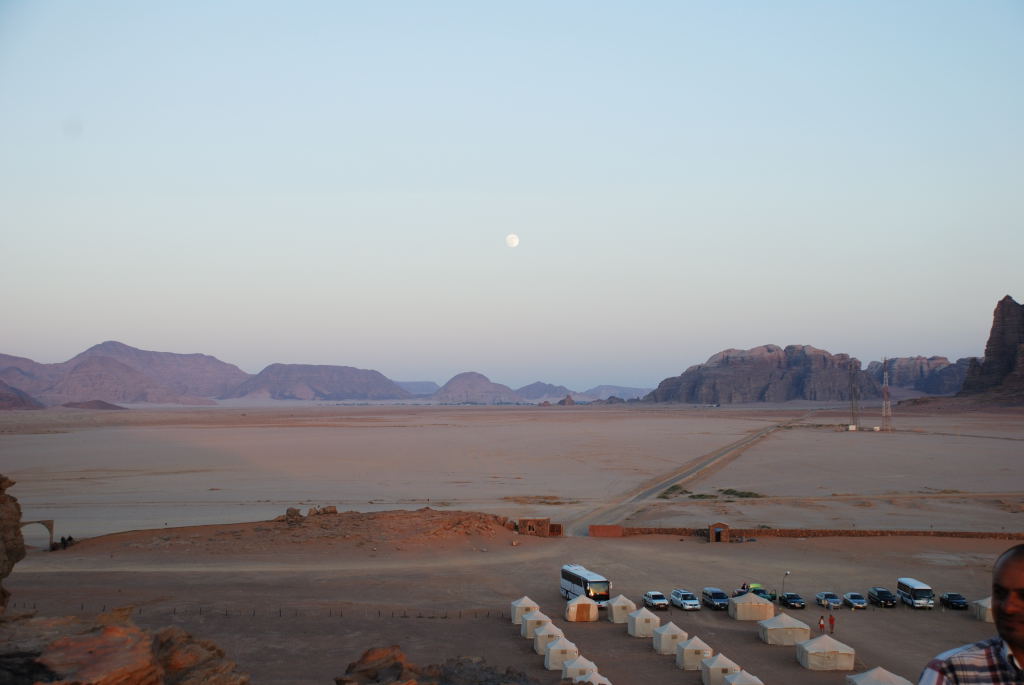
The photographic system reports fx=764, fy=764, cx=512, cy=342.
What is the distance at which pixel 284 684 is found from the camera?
Result: 13.9 m

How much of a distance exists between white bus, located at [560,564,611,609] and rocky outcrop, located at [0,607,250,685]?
1135 centimetres

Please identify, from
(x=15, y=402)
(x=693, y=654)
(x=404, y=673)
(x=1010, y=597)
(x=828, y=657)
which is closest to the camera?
(x=1010, y=597)

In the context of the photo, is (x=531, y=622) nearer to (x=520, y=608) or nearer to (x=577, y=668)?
(x=520, y=608)

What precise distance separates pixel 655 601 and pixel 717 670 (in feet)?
17.1

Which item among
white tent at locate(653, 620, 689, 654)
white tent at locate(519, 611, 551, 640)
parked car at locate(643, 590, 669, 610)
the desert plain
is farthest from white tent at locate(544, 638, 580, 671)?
parked car at locate(643, 590, 669, 610)

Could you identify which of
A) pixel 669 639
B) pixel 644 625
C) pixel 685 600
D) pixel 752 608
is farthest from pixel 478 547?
pixel 669 639

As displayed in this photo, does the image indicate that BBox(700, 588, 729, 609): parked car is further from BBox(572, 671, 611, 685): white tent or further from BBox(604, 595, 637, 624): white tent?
BBox(572, 671, 611, 685): white tent

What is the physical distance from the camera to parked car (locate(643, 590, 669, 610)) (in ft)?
63.4

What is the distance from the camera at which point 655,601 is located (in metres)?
19.3

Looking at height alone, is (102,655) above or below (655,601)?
above

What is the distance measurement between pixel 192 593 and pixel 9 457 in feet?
162

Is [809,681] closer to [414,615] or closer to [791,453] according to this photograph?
[414,615]

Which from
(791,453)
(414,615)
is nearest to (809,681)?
(414,615)

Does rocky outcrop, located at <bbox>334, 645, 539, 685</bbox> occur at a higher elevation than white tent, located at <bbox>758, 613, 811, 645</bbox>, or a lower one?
higher
